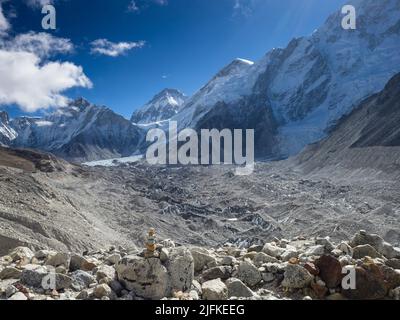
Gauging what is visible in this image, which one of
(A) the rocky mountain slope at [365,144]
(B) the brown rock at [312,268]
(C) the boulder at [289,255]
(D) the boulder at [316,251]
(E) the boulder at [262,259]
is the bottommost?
(B) the brown rock at [312,268]

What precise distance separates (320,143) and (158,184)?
46.8 metres

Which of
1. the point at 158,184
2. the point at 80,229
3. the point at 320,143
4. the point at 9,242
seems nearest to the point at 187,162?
the point at 320,143

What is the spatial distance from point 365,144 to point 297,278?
85912 mm

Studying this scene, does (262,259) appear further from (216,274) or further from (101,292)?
(101,292)

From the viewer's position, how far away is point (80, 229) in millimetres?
30969

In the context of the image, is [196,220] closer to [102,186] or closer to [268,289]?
[102,186]

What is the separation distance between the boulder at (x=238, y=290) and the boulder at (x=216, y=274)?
85 cm

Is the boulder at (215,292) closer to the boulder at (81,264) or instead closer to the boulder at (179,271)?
the boulder at (179,271)

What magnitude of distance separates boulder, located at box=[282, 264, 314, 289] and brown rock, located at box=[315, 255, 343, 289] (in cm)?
27

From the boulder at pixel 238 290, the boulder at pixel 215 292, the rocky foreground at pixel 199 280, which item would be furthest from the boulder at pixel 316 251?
the boulder at pixel 215 292

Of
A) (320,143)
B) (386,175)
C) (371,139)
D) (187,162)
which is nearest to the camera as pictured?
(386,175)

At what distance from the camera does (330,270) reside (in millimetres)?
8203

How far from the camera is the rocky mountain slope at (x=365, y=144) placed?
7750cm
